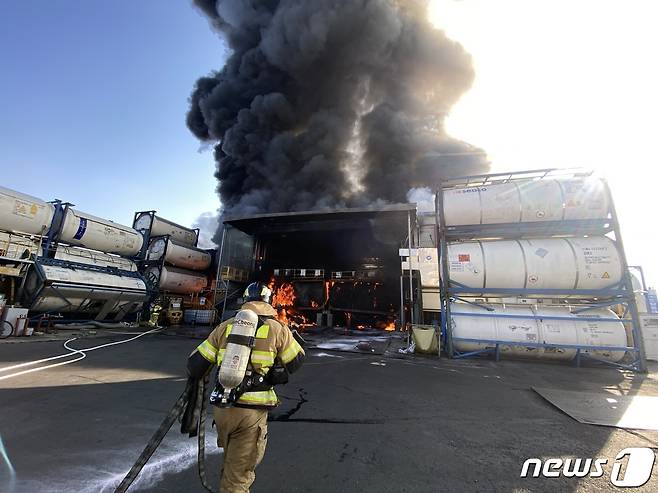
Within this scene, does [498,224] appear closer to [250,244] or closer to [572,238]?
[572,238]

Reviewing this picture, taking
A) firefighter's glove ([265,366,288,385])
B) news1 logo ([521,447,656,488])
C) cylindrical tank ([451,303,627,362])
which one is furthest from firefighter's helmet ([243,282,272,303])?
cylindrical tank ([451,303,627,362])

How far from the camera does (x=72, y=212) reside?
41.8 feet

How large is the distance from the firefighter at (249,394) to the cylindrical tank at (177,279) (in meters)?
16.8

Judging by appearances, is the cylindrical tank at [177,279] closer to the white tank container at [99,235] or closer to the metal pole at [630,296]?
the white tank container at [99,235]

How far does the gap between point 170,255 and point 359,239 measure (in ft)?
40.6

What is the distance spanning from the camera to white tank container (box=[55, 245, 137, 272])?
12.5 metres

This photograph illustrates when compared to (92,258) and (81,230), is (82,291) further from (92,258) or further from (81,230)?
(81,230)

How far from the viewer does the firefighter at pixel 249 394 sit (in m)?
1.89

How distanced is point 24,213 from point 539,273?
17.6 meters

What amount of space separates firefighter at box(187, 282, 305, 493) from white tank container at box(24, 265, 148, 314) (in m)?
13.2

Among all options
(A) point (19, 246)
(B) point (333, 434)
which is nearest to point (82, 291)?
(A) point (19, 246)

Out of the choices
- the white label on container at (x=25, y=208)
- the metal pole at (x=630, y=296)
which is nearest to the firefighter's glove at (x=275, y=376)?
the metal pole at (x=630, y=296)

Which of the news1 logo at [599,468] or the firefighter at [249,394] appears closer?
the firefighter at [249,394]

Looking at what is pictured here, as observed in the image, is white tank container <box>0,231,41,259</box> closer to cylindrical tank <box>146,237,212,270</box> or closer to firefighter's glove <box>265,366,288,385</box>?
cylindrical tank <box>146,237,212,270</box>
